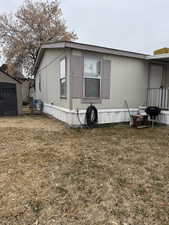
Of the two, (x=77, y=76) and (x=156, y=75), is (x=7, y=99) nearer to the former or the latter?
(x=77, y=76)

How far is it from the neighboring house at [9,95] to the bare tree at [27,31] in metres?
7.60

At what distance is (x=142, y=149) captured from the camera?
3.56 meters

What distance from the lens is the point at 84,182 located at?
7.20ft

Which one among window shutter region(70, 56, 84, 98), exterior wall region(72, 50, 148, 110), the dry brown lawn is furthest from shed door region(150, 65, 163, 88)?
the dry brown lawn

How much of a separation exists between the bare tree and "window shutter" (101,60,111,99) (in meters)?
11.6

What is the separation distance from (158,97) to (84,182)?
17.7 feet

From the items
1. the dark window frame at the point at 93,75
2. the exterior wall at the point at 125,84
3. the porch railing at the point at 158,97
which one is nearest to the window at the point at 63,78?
the dark window frame at the point at 93,75

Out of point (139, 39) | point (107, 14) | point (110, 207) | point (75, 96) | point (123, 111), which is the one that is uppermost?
point (107, 14)

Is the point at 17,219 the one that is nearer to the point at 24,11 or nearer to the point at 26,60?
the point at 26,60

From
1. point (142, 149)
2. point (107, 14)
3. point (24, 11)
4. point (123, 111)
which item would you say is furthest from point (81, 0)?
point (142, 149)

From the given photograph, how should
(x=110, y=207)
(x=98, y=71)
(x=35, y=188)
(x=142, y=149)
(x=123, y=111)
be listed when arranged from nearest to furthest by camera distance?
1. (x=110, y=207)
2. (x=35, y=188)
3. (x=142, y=149)
4. (x=98, y=71)
5. (x=123, y=111)

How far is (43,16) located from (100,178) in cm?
1721

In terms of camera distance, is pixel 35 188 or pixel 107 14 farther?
→ pixel 107 14

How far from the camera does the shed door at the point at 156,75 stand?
675 cm
